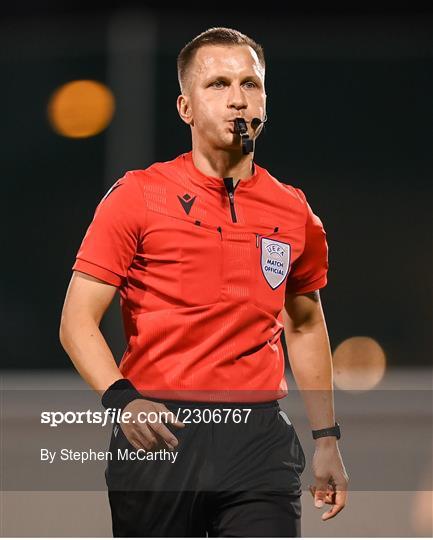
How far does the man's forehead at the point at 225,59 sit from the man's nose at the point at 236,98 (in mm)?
61

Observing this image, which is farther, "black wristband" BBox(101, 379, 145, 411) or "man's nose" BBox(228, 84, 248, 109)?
"man's nose" BBox(228, 84, 248, 109)

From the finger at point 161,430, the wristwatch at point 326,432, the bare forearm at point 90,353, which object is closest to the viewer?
the finger at point 161,430

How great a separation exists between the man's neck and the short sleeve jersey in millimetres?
39

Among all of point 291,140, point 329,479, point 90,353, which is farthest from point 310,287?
point 291,140

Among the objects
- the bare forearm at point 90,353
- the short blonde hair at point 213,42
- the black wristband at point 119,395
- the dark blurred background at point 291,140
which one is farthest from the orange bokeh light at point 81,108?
the black wristband at point 119,395

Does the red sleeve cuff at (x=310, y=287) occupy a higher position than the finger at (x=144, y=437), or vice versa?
the red sleeve cuff at (x=310, y=287)

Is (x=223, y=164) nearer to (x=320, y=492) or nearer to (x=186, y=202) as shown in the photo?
(x=186, y=202)

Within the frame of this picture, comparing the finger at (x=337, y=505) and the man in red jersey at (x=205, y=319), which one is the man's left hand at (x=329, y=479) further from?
the man in red jersey at (x=205, y=319)

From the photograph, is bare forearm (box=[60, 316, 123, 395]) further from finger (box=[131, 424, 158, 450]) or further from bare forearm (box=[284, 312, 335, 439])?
bare forearm (box=[284, 312, 335, 439])

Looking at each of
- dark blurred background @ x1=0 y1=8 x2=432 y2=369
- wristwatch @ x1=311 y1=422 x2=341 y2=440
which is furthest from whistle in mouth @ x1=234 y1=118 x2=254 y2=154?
dark blurred background @ x1=0 y1=8 x2=432 y2=369

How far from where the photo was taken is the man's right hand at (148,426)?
259cm

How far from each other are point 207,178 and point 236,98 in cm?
25

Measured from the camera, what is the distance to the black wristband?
267 cm

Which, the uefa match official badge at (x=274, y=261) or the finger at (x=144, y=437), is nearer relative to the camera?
the finger at (x=144, y=437)
